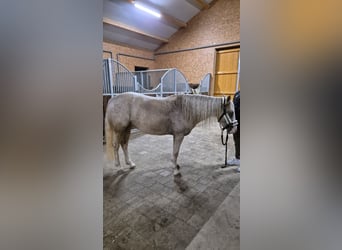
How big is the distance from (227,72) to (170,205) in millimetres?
6507

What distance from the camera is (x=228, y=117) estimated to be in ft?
6.41

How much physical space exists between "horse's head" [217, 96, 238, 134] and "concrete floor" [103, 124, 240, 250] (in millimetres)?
549

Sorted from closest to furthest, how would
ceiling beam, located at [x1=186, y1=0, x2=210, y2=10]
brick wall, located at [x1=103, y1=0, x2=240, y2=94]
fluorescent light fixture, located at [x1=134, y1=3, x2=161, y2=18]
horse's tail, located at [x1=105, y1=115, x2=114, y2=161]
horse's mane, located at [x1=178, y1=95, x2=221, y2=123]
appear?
horse's mane, located at [x1=178, y1=95, x2=221, y2=123] → horse's tail, located at [x1=105, y1=115, x2=114, y2=161] → fluorescent light fixture, located at [x1=134, y1=3, x2=161, y2=18] → ceiling beam, located at [x1=186, y1=0, x2=210, y2=10] → brick wall, located at [x1=103, y1=0, x2=240, y2=94]

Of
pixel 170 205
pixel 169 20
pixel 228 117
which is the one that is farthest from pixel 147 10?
pixel 170 205

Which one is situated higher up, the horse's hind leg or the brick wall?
the brick wall

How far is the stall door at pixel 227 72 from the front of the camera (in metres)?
6.66

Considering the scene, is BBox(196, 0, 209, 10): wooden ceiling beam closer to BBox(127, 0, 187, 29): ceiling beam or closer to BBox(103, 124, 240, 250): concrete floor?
BBox(127, 0, 187, 29): ceiling beam

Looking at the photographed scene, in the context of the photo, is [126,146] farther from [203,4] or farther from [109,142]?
[203,4]

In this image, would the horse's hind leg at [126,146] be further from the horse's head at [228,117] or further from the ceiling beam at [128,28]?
the ceiling beam at [128,28]

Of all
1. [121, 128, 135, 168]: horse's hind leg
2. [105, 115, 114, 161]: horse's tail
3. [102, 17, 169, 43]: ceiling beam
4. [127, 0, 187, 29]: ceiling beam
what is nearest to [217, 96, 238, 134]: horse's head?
[121, 128, 135, 168]: horse's hind leg

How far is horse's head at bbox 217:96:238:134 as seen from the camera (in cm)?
193
